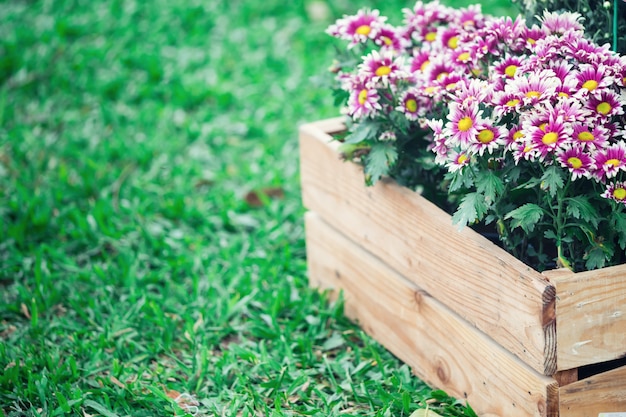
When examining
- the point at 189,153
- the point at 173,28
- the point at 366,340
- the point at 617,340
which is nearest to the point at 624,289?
the point at 617,340

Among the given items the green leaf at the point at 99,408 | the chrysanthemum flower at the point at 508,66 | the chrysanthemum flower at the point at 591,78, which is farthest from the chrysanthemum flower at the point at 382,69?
the green leaf at the point at 99,408

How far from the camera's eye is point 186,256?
9.75ft

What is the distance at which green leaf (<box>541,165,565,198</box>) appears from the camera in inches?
68.8

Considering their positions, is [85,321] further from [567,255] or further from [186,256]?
[567,255]

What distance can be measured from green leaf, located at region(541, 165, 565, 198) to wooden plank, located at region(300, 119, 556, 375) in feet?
0.59

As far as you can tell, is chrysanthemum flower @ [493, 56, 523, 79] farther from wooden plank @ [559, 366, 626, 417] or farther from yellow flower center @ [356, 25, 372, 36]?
wooden plank @ [559, 366, 626, 417]

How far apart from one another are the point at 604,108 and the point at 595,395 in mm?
622

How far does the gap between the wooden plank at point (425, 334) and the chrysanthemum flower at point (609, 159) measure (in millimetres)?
457

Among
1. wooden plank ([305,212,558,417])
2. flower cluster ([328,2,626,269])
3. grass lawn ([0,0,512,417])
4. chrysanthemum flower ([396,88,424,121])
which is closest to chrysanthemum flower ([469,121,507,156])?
flower cluster ([328,2,626,269])

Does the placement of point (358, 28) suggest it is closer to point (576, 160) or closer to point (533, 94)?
point (533, 94)

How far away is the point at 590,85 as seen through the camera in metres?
1.79

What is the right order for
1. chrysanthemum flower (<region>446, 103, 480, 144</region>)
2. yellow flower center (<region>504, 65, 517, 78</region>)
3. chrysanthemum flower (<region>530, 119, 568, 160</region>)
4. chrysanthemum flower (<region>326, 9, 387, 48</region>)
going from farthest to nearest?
chrysanthemum flower (<region>326, 9, 387, 48</region>)
yellow flower center (<region>504, 65, 517, 78</region>)
chrysanthemum flower (<region>446, 103, 480, 144</region>)
chrysanthemum flower (<region>530, 119, 568, 160</region>)

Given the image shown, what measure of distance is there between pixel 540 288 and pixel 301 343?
35.3 inches

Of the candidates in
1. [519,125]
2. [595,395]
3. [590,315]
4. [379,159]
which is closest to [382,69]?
[379,159]
